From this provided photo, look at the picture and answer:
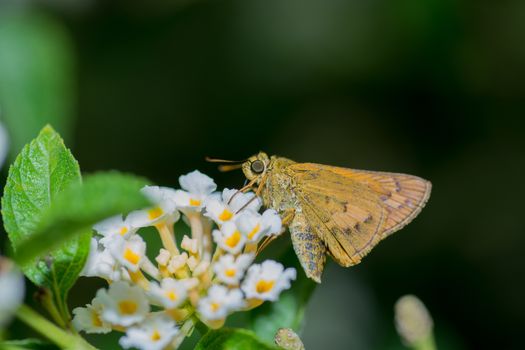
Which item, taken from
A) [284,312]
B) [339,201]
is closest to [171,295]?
[284,312]

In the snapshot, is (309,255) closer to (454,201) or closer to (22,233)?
(22,233)

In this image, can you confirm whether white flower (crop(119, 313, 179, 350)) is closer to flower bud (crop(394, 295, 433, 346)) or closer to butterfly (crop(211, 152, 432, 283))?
flower bud (crop(394, 295, 433, 346))

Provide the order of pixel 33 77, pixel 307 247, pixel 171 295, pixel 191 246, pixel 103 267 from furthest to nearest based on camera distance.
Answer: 1. pixel 33 77
2. pixel 307 247
3. pixel 191 246
4. pixel 103 267
5. pixel 171 295

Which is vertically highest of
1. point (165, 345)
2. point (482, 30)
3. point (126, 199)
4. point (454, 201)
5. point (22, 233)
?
point (482, 30)

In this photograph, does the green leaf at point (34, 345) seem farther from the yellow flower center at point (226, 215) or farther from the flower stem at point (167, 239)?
the yellow flower center at point (226, 215)

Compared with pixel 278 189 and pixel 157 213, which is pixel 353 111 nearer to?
pixel 278 189

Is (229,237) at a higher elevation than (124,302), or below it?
higher

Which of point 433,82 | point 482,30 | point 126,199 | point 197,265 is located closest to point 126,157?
point 433,82
